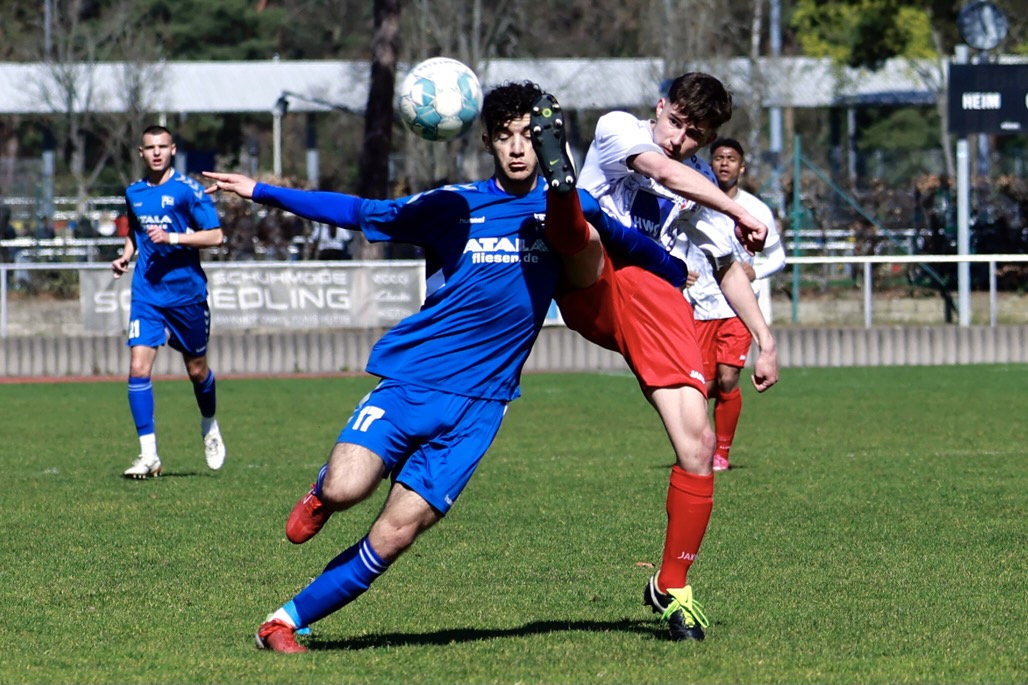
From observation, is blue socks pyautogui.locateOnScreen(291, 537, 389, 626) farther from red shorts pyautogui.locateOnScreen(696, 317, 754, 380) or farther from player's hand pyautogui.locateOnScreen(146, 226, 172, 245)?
red shorts pyautogui.locateOnScreen(696, 317, 754, 380)

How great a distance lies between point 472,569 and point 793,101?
40.3 metres

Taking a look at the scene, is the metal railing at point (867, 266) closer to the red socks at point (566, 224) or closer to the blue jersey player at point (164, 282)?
the blue jersey player at point (164, 282)

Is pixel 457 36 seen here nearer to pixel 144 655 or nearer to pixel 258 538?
pixel 258 538

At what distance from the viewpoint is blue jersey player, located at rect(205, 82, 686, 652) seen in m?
5.55

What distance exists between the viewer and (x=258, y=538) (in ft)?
27.2

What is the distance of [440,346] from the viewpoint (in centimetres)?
569

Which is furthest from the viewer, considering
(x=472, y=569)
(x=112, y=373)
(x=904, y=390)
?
(x=112, y=373)

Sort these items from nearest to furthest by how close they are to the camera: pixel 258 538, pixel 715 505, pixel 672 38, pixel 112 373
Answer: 1. pixel 258 538
2. pixel 715 505
3. pixel 112 373
4. pixel 672 38

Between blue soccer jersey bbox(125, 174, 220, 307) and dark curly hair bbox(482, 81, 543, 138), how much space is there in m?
5.84

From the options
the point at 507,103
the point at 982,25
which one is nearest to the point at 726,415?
the point at 507,103

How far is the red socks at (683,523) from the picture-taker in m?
6.05

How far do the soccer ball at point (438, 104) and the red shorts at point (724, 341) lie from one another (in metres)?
4.85

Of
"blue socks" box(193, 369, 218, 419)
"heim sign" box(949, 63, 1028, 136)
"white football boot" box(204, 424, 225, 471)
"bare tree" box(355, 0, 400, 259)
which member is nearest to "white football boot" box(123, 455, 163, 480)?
"white football boot" box(204, 424, 225, 471)

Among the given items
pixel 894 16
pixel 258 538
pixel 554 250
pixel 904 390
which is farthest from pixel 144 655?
pixel 894 16
